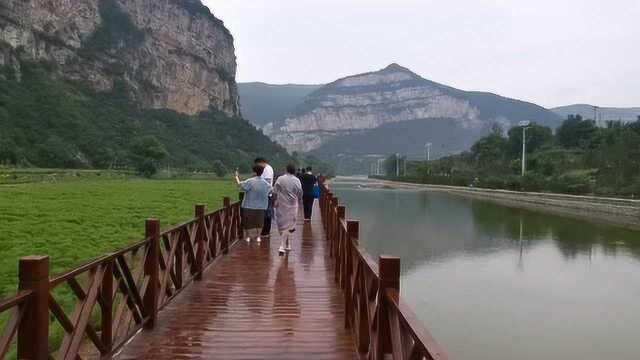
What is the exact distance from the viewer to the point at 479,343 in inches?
354

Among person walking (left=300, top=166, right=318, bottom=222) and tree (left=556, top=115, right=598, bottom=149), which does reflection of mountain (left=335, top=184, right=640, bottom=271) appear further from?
tree (left=556, top=115, right=598, bottom=149)

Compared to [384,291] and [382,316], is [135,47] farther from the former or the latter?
[384,291]

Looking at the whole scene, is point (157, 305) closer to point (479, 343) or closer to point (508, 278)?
point (479, 343)

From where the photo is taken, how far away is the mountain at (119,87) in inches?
2852

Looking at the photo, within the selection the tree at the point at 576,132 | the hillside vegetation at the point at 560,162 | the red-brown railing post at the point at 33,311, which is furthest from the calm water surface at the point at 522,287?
the tree at the point at 576,132

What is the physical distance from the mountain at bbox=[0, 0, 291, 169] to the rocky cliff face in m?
0.22

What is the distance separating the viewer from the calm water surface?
29.7ft

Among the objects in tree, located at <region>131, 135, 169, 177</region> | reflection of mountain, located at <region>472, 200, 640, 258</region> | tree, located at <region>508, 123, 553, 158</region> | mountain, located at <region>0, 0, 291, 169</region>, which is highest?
mountain, located at <region>0, 0, 291, 169</region>

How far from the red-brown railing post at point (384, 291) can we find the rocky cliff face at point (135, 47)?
88755mm

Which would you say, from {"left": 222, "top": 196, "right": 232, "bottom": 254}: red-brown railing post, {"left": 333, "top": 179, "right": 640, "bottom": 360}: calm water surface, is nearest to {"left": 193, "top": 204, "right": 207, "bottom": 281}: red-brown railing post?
{"left": 222, "top": 196, "right": 232, "bottom": 254}: red-brown railing post

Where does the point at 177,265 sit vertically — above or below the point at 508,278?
above

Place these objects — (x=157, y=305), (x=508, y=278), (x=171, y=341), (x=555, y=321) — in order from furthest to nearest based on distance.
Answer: (x=508, y=278), (x=555, y=321), (x=157, y=305), (x=171, y=341)

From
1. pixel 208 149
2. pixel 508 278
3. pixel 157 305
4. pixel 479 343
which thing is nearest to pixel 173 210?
pixel 508 278

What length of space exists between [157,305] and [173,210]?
50.2 feet
